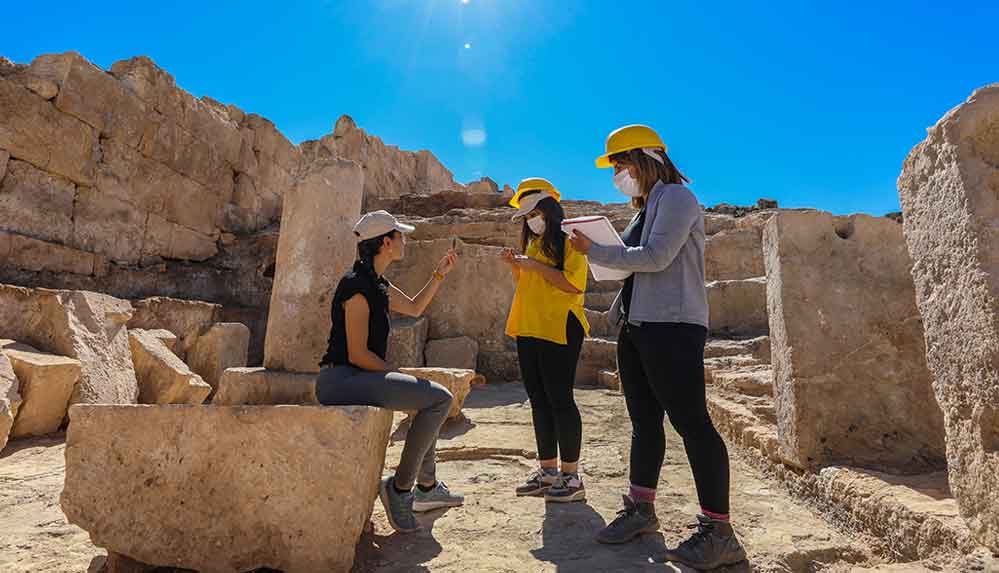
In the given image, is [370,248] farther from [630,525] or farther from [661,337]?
[630,525]

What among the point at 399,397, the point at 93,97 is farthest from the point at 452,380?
the point at 93,97

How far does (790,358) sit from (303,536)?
94.7 inches

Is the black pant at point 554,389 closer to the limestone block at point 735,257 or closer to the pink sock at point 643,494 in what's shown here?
the pink sock at point 643,494

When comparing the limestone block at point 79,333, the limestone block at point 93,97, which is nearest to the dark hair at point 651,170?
the limestone block at point 79,333

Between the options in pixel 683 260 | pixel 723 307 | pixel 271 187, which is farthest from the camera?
pixel 271 187

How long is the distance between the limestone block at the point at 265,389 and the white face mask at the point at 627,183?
2011 millimetres

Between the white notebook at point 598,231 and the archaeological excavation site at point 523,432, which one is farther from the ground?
the white notebook at point 598,231

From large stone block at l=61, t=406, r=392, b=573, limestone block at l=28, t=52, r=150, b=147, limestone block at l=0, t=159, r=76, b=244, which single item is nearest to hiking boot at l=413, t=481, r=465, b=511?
large stone block at l=61, t=406, r=392, b=573

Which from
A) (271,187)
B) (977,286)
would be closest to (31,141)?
(271,187)

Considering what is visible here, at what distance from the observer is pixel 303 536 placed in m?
1.99

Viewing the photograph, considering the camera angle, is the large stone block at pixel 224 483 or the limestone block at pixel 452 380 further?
the limestone block at pixel 452 380

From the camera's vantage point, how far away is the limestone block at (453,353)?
6.72 metres

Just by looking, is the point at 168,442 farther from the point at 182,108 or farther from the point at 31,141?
the point at 182,108

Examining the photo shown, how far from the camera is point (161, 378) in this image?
5.82 meters
